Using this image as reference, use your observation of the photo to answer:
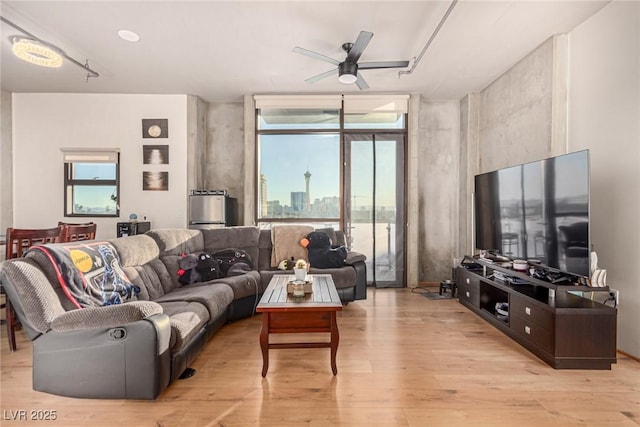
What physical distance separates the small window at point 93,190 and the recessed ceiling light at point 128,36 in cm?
210

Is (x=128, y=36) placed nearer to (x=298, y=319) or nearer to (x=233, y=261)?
(x=233, y=261)

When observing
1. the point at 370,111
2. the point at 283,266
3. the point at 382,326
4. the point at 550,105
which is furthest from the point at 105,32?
the point at 550,105

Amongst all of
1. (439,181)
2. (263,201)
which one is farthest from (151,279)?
(439,181)

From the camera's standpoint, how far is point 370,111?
4711 millimetres

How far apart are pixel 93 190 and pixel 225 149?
2115 mm

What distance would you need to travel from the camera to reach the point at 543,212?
2617mm

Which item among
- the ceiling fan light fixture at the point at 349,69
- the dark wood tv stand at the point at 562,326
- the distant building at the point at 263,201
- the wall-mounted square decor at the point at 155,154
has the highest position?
the ceiling fan light fixture at the point at 349,69

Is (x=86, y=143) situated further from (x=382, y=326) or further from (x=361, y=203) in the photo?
(x=382, y=326)

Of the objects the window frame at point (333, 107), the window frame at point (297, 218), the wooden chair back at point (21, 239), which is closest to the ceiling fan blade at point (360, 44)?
the window frame at point (333, 107)

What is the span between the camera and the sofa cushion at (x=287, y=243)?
3.86 m

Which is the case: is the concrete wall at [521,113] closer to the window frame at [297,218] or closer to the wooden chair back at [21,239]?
the window frame at [297,218]

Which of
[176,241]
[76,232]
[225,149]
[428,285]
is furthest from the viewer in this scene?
[225,149]

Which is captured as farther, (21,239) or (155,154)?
A: (155,154)

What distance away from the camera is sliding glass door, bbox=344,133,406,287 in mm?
4730
